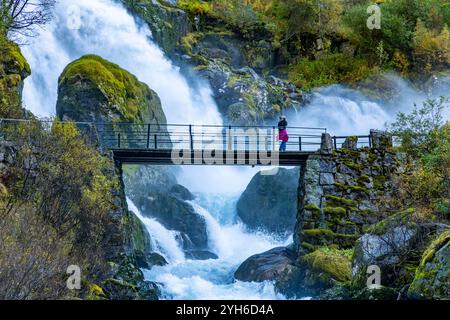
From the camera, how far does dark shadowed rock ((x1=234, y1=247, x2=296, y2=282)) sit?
807 inches

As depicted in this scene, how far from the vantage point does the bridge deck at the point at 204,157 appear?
21422 mm

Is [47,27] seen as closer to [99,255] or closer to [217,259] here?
[217,259]

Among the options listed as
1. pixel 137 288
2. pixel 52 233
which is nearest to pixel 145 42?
pixel 137 288

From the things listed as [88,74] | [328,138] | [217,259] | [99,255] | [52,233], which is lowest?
[217,259]

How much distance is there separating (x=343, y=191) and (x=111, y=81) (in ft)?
40.5

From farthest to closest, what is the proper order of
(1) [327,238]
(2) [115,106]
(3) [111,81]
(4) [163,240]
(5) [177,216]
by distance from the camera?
(5) [177,216] < (4) [163,240] < (3) [111,81] < (2) [115,106] < (1) [327,238]

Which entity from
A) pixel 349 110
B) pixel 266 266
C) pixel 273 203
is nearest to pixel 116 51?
pixel 273 203

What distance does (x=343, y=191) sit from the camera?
2241 centimetres

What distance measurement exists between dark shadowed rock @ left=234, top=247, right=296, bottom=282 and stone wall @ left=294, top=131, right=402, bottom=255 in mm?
701

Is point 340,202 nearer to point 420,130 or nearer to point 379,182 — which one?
point 379,182

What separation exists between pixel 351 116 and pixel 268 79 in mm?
7189

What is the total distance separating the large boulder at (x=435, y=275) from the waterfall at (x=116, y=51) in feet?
84.9

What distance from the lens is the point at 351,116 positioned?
1619 inches

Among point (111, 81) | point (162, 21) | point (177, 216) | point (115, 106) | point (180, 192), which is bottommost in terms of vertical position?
point (177, 216)
